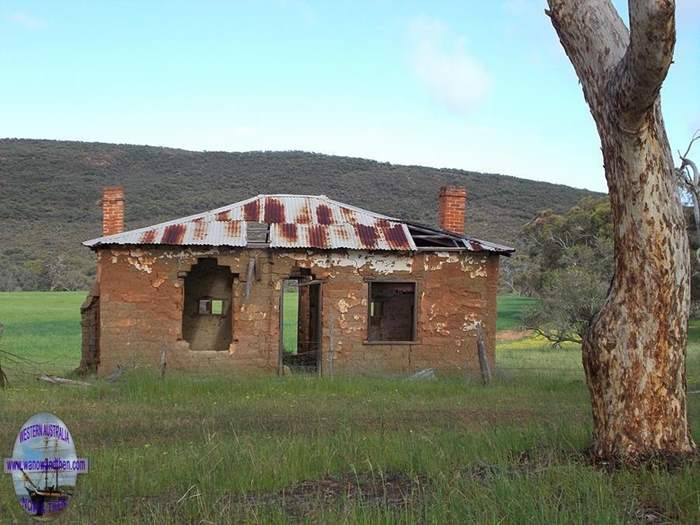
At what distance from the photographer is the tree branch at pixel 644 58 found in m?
6.09

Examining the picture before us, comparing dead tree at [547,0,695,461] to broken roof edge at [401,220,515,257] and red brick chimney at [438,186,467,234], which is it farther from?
red brick chimney at [438,186,467,234]

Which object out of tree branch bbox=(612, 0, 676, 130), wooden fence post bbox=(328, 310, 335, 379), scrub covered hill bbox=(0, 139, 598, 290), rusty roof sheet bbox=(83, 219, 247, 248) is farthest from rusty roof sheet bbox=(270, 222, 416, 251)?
scrub covered hill bbox=(0, 139, 598, 290)

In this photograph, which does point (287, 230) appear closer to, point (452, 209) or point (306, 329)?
point (452, 209)

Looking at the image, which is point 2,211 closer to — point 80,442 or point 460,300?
point 460,300

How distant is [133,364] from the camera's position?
1806cm

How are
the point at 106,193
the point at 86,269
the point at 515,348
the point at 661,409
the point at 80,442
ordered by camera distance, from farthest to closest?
1. the point at 86,269
2. the point at 515,348
3. the point at 106,193
4. the point at 80,442
5. the point at 661,409

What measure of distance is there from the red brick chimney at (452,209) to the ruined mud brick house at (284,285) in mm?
1883

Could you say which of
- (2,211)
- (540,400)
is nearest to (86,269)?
(2,211)

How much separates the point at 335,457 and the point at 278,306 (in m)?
10.8

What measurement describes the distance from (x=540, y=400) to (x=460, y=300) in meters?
5.07

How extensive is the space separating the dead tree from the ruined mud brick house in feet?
37.4

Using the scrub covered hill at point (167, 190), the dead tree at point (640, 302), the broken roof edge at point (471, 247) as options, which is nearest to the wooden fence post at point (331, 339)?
the broken roof edge at point (471, 247)

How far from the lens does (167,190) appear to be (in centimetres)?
6831

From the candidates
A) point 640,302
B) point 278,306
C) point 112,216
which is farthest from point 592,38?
point 112,216
